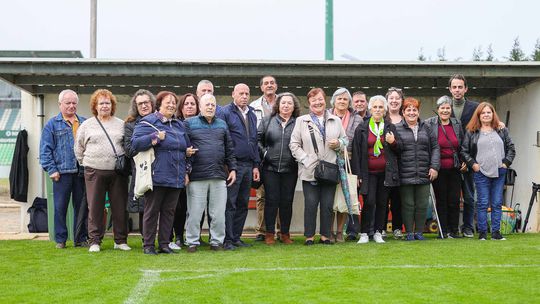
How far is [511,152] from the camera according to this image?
8.92m

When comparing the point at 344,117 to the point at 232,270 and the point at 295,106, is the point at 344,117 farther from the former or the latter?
the point at 232,270

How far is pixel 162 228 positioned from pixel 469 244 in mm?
3351

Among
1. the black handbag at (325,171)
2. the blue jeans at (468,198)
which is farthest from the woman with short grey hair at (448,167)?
the black handbag at (325,171)

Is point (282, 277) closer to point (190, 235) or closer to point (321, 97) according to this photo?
point (190, 235)

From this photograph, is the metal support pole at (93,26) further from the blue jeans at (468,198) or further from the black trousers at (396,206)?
the blue jeans at (468,198)

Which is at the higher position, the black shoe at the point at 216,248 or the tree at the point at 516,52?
the tree at the point at 516,52

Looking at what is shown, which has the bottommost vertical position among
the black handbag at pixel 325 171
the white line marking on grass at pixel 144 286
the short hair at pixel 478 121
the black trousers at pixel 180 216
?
the white line marking on grass at pixel 144 286

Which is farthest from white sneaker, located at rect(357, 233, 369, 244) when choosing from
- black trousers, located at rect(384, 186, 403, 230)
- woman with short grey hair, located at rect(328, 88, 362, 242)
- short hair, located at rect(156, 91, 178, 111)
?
short hair, located at rect(156, 91, 178, 111)

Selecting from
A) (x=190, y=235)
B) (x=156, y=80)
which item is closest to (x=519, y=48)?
(x=156, y=80)

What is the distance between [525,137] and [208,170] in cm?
576

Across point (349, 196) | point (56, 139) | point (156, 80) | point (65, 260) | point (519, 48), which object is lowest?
point (65, 260)

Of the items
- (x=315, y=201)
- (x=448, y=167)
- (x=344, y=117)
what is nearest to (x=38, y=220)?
(x=315, y=201)

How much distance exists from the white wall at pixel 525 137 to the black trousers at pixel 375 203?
11.1ft

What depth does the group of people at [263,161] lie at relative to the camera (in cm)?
770
